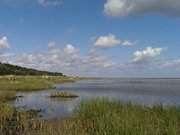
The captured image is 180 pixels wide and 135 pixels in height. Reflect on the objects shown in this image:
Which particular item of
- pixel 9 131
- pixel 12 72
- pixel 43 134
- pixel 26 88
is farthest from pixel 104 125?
pixel 12 72

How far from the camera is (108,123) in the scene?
9.13 metres

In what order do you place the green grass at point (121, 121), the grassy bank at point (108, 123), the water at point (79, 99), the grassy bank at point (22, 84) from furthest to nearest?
1. the grassy bank at point (22, 84)
2. the water at point (79, 99)
3. the grassy bank at point (108, 123)
4. the green grass at point (121, 121)

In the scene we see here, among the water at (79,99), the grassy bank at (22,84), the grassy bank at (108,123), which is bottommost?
the water at (79,99)

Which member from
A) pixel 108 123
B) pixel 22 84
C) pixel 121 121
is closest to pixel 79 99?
pixel 108 123

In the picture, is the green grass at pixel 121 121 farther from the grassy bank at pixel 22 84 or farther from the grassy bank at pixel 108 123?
the grassy bank at pixel 22 84

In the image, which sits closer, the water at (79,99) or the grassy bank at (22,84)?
the water at (79,99)

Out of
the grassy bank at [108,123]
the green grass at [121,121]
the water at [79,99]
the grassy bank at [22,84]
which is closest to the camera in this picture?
the green grass at [121,121]

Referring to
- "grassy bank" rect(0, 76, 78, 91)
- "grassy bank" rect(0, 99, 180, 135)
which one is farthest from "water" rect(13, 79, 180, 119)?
"grassy bank" rect(0, 76, 78, 91)

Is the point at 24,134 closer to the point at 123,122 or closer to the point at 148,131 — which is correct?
the point at 123,122

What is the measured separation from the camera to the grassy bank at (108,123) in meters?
8.45

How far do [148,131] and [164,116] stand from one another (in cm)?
342

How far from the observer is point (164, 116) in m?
11.4

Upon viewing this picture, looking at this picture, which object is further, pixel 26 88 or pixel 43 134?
pixel 26 88

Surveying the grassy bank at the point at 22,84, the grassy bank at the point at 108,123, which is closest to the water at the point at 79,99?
the grassy bank at the point at 108,123
